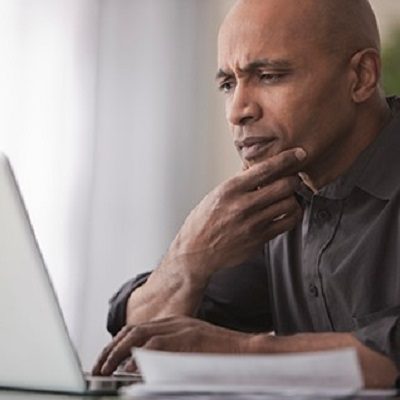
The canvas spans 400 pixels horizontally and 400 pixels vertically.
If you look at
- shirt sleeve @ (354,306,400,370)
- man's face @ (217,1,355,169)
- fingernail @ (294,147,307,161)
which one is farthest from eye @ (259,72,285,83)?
shirt sleeve @ (354,306,400,370)

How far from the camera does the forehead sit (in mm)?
1410

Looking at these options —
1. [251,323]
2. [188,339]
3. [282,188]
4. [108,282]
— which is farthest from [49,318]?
[108,282]

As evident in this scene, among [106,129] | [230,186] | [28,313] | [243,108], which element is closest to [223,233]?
[230,186]

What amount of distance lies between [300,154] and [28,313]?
24.9 inches

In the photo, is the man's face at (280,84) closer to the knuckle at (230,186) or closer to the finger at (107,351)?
the knuckle at (230,186)

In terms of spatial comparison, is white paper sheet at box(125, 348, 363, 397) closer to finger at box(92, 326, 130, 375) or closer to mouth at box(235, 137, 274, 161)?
finger at box(92, 326, 130, 375)

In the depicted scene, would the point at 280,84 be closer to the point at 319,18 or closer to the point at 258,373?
the point at 319,18

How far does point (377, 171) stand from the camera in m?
1.40

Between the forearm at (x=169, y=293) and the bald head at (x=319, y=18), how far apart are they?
1.28ft

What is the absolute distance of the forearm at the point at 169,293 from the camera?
1.39m

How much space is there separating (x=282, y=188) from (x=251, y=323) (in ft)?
1.07

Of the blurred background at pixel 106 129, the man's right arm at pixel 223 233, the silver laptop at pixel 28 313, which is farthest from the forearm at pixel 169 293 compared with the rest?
the blurred background at pixel 106 129

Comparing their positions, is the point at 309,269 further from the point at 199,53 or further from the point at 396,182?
the point at 199,53

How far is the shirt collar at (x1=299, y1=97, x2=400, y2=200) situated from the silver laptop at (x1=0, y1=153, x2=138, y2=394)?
61 centimetres
